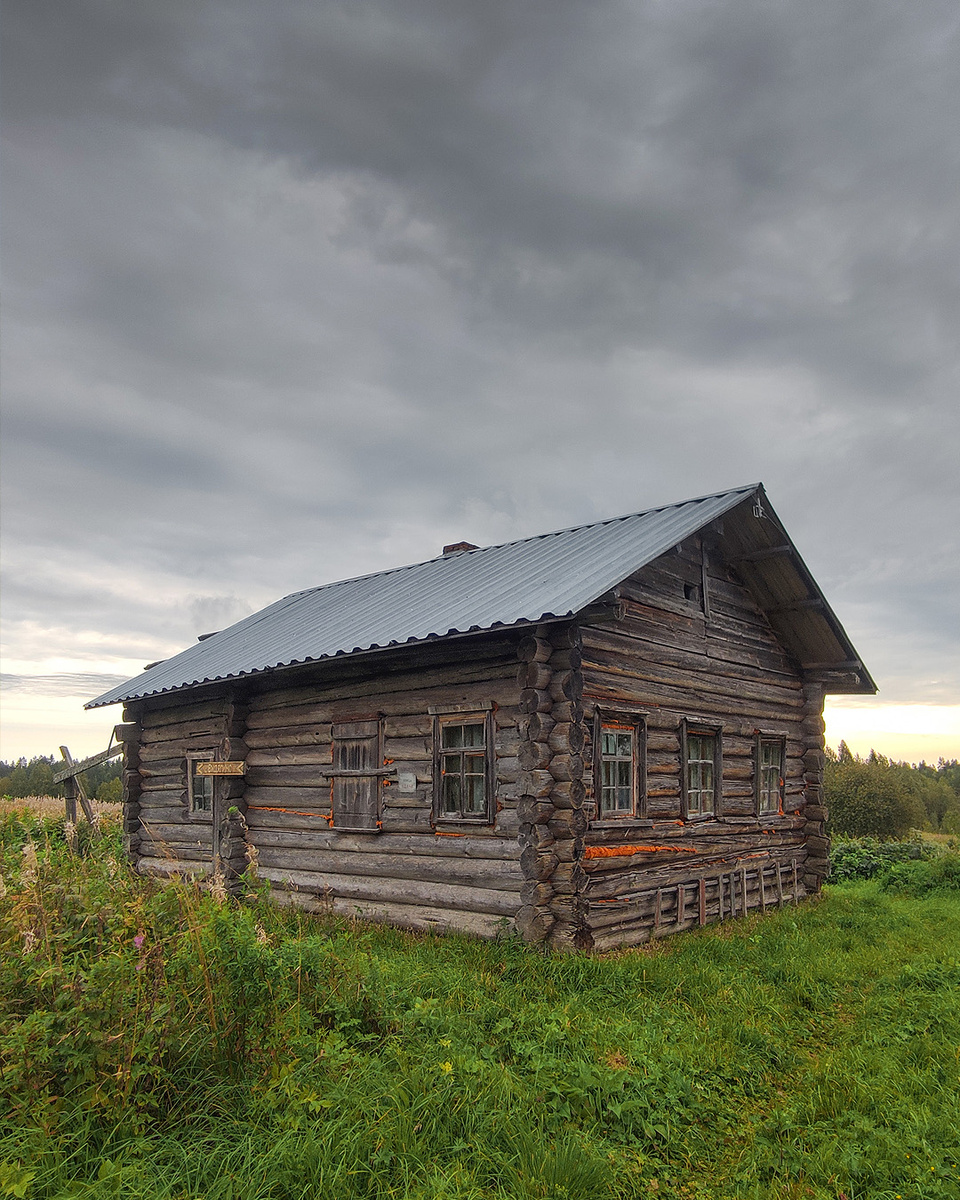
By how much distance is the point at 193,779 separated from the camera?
15.4 meters

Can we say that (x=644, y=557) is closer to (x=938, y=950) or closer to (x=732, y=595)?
(x=732, y=595)

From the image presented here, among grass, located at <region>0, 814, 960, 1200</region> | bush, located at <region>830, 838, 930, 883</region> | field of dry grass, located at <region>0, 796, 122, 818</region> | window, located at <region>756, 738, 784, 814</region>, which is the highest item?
window, located at <region>756, 738, 784, 814</region>

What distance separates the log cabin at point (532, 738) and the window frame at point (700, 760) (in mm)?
32

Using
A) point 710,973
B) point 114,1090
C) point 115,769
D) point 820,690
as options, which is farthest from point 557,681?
point 115,769

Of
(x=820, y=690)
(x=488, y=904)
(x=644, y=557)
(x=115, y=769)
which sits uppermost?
(x=644, y=557)

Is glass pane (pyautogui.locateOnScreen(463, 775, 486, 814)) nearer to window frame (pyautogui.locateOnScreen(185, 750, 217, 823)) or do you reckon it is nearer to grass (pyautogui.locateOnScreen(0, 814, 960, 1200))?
grass (pyautogui.locateOnScreen(0, 814, 960, 1200))

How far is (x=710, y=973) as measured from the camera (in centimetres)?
895

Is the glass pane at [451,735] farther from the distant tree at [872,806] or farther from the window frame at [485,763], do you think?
the distant tree at [872,806]

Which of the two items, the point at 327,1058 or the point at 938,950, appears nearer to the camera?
the point at 327,1058

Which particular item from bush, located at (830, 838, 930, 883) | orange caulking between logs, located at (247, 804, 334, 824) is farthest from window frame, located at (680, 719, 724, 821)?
bush, located at (830, 838, 930, 883)

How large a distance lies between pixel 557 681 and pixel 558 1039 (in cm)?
424

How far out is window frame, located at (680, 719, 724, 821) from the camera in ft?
40.6

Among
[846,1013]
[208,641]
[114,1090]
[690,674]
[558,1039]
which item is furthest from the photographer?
[208,641]

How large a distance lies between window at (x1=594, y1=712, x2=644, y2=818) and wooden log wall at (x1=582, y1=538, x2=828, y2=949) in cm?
14
